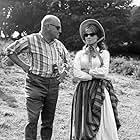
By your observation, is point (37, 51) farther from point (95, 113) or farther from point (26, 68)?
point (95, 113)

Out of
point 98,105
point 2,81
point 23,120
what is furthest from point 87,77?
point 2,81

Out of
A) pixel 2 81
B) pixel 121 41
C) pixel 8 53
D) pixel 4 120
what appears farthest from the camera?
pixel 121 41

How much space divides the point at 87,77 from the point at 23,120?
1.85 metres

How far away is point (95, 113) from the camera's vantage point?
2.95 m

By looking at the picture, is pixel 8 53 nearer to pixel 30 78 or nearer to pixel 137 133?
pixel 30 78

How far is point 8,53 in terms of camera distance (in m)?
2.71

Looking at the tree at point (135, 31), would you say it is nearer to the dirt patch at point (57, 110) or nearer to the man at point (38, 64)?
the dirt patch at point (57, 110)

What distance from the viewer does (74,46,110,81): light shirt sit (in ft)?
9.64

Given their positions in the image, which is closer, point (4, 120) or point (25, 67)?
point (25, 67)

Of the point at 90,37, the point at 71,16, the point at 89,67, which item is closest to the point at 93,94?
the point at 89,67

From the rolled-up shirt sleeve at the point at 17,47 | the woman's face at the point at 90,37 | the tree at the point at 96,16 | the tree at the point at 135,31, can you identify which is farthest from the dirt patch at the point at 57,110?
the tree at the point at 135,31

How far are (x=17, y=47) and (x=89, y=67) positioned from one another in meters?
0.85

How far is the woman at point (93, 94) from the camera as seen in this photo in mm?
2955

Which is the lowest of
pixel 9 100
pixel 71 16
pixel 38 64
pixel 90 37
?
pixel 9 100
